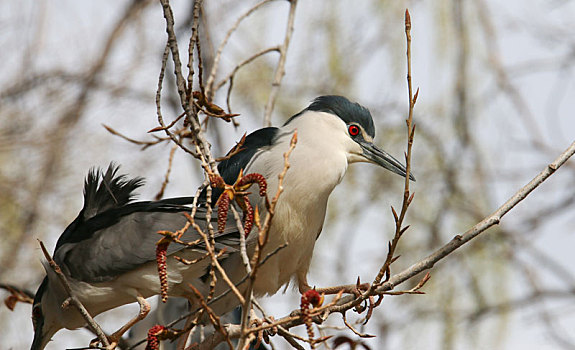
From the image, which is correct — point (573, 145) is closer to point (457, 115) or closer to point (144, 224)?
point (144, 224)

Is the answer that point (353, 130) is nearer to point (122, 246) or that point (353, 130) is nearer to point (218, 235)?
point (218, 235)

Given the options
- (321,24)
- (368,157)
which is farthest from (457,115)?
(368,157)

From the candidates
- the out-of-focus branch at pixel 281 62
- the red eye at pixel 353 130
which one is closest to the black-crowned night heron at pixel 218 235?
the red eye at pixel 353 130

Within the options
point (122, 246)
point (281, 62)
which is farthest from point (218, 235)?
point (281, 62)

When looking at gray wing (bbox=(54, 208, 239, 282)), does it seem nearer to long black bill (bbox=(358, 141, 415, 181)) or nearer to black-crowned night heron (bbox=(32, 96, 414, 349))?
black-crowned night heron (bbox=(32, 96, 414, 349))

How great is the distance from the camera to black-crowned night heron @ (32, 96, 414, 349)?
2.23m

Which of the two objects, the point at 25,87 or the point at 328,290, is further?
the point at 25,87

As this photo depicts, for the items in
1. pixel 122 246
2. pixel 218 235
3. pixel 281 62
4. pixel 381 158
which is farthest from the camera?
pixel 281 62

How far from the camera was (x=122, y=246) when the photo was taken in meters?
2.24

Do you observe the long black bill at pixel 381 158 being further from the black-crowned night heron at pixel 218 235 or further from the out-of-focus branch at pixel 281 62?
the out-of-focus branch at pixel 281 62

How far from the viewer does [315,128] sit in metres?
2.48

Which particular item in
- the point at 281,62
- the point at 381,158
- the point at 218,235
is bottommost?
the point at 218,235

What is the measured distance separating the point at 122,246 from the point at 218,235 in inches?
13.5

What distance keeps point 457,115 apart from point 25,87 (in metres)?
2.15
